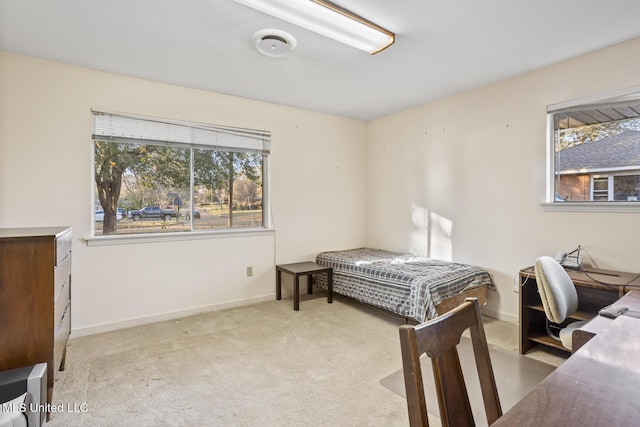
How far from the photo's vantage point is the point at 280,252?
4.02 m

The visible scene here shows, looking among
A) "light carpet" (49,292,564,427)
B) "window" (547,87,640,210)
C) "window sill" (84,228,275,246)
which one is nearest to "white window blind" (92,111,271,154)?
"window sill" (84,228,275,246)

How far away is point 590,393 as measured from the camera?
807mm

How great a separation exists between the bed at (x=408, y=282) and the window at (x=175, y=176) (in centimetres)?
124

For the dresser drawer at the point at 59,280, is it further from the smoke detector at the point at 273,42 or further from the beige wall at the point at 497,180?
the beige wall at the point at 497,180

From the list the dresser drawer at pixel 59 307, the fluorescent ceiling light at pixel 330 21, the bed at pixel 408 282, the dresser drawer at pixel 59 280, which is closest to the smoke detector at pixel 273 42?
the fluorescent ceiling light at pixel 330 21

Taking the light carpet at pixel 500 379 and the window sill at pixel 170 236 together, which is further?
the window sill at pixel 170 236

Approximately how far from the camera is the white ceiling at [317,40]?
202 cm

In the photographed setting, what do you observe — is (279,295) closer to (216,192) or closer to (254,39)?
(216,192)

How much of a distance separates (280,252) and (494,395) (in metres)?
3.23

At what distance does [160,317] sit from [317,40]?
298 centimetres

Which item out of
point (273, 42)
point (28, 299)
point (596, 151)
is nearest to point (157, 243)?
point (28, 299)

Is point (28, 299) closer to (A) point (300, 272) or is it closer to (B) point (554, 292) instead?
(A) point (300, 272)

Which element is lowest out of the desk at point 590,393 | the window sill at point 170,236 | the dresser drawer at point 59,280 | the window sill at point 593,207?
the desk at point 590,393

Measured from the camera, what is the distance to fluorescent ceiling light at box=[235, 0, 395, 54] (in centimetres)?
194
